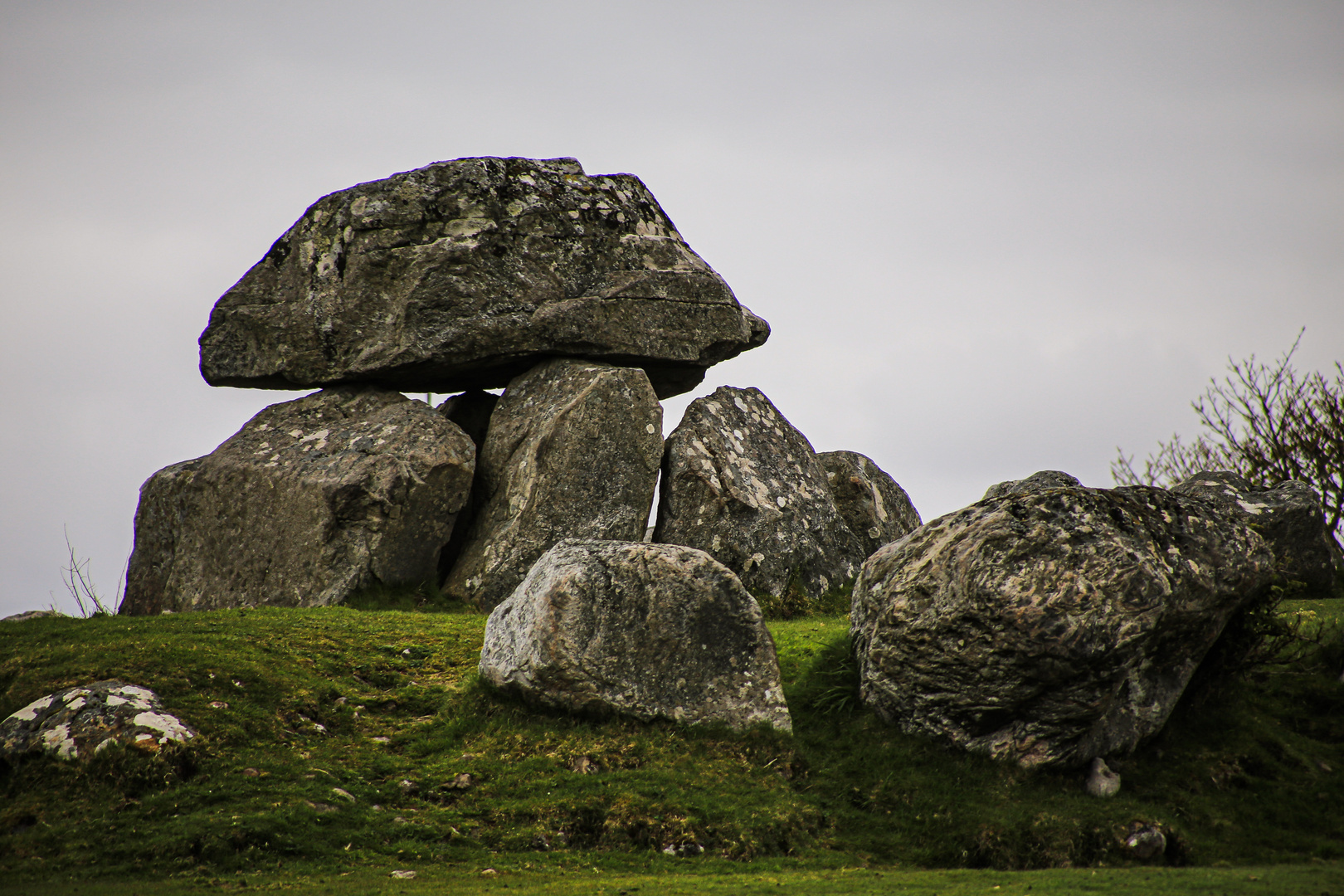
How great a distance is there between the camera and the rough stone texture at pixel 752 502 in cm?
2081

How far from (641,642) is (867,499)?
1212cm

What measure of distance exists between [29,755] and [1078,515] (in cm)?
1214

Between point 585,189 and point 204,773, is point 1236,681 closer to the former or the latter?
point 204,773

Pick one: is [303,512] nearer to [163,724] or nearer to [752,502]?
[163,724]

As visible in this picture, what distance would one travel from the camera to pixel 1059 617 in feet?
38.2

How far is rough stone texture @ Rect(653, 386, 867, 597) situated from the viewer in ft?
68.3

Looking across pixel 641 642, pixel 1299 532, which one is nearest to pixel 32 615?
pixel 641 642

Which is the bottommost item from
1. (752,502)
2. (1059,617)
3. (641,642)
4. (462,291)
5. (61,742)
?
(61,742)

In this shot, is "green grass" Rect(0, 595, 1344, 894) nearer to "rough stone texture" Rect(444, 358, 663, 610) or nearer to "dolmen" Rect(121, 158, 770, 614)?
"dolmen" Rect(121, 158, 770, 614)

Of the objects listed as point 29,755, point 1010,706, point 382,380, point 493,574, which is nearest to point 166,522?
point 382,380

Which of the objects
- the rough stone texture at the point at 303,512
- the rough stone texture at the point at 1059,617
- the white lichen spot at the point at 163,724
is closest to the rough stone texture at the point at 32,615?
the rough stone texture at the point at 303,512

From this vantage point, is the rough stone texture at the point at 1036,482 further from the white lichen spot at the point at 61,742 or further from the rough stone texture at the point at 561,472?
the white lichen spot at the point at 61,742

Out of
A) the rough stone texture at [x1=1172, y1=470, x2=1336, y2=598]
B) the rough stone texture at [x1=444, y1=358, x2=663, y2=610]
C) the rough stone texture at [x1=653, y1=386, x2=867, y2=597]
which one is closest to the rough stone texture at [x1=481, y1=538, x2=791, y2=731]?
the rough stone texture at [x1=444, y1=358, x2=663, y2=610]

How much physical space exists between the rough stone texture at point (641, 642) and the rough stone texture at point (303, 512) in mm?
6968
